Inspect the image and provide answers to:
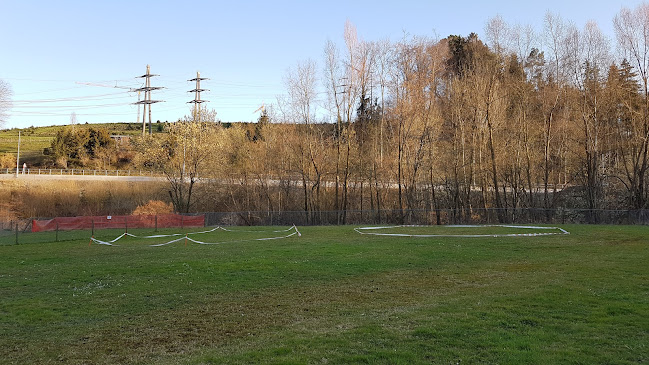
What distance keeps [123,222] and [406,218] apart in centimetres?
2337

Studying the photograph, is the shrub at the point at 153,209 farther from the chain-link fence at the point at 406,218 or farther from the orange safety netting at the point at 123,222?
the orange safety netting at the point at 123,222

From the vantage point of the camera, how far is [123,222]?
113 ft

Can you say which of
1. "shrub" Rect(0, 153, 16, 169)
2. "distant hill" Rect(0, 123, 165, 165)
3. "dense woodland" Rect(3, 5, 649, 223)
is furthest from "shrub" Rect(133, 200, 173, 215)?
"distant hill" Rect(0, 123, 165, 165)

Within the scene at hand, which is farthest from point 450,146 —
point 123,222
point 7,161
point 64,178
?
point 7,161

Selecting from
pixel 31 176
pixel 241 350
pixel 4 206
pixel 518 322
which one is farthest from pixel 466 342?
pixel 31 176

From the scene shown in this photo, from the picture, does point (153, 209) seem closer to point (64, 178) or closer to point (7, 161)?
point (64, 178)

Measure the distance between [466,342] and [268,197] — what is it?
38.6 metres

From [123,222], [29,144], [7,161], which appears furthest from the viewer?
[29,144]

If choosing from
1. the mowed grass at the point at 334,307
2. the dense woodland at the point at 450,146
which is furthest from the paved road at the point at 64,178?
the mowed grass at the point at 334,307

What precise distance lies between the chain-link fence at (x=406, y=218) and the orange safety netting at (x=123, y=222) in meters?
0.61

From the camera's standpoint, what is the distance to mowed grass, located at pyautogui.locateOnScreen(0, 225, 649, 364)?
23.1 feet

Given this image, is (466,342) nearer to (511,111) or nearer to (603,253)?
(603,253)

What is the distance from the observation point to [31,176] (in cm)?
5703

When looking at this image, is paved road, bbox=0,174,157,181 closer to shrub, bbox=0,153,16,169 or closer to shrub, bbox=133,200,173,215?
shrub, bbox=133,200,173,215
